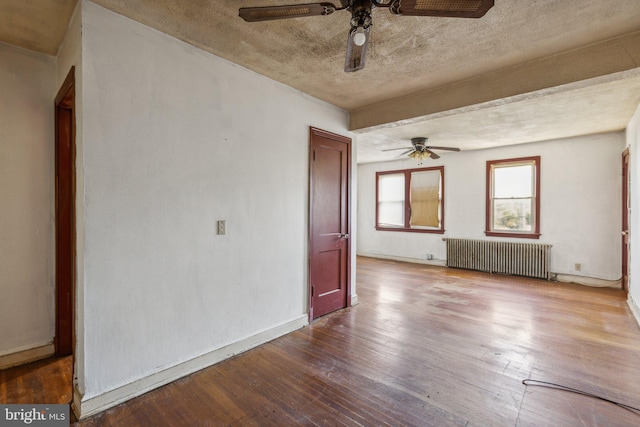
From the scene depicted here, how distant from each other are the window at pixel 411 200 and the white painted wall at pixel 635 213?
337 centimetres

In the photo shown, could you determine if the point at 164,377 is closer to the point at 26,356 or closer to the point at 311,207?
the point at 26,356

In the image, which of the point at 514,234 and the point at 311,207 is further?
the point at 514,234

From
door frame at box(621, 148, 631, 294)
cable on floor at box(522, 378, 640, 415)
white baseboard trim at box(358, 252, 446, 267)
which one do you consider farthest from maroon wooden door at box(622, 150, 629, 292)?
cable on floor at box(522, 378, 640, 415)

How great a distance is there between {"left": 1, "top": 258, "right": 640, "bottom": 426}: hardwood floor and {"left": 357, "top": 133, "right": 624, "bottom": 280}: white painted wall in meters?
1.53

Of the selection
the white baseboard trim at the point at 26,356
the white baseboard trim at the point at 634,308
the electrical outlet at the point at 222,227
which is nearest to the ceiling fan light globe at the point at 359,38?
the electrical outlet at the point at 222,227

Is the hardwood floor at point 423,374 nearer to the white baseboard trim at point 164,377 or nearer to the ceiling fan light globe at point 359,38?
the white baseboard trim at point 164,377

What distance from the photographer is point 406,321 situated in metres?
3.70

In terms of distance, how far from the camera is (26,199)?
2.62 meters

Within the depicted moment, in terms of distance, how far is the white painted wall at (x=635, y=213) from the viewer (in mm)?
3730

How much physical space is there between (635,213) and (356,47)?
4.51 m

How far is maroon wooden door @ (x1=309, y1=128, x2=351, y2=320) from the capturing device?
3.66 metres

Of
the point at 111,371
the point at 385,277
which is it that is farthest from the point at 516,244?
the point at 111,371

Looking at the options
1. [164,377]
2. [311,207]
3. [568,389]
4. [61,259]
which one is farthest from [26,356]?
[568,389]

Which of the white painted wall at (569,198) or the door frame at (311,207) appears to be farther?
the white painted wall at (569,198)
